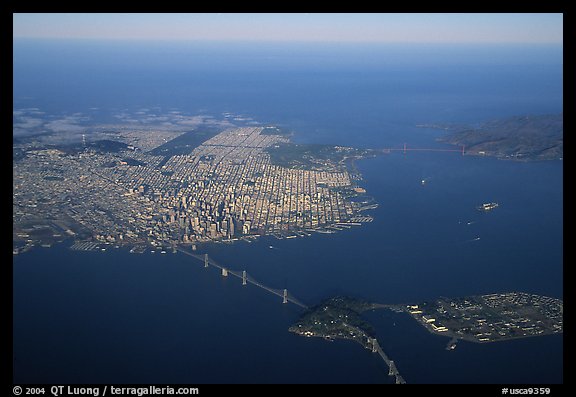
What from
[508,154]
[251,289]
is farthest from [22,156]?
[508,154]

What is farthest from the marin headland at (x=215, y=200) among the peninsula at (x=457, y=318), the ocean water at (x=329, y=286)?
the ocean water at (x=329, y=286)

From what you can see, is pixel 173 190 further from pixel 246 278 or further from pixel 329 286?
pixel 329 286

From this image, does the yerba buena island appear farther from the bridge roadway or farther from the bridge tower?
the bridge tower

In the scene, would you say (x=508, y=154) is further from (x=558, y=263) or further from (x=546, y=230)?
(x=558, y=263)

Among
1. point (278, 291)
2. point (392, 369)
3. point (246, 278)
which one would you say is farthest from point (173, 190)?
point (392, 369)

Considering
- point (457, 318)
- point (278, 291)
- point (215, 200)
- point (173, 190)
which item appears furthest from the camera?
point (173, 190)
